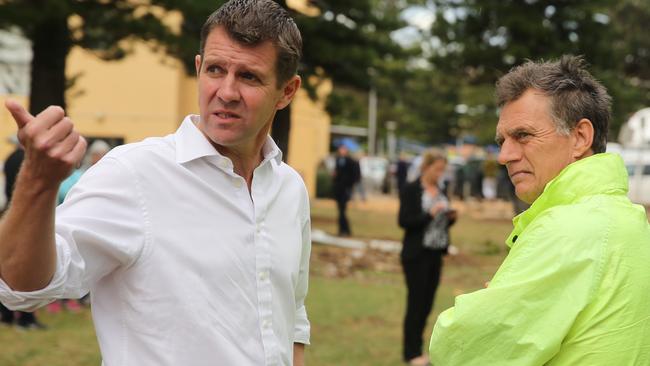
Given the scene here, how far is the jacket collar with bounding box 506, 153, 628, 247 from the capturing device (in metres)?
2.34

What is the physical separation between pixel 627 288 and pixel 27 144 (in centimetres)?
150

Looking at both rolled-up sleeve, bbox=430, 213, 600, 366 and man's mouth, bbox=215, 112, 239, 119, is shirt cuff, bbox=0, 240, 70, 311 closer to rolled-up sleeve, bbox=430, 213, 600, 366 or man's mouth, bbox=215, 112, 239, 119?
man's mouth, bbox=215, 112, 239, 119

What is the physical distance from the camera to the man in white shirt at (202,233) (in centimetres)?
217

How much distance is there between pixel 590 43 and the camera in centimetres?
2017

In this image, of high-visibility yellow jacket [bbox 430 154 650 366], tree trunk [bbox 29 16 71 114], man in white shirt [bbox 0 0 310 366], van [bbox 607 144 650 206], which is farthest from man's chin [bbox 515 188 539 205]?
van [bbox 607 144 650 206]

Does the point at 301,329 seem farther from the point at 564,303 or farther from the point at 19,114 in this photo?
the point at 19,114

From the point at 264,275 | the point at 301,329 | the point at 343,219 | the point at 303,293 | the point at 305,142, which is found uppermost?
the point at 305,142

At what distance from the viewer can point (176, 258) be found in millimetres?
2312

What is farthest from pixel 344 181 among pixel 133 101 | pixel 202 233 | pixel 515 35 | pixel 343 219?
pixel 202 233

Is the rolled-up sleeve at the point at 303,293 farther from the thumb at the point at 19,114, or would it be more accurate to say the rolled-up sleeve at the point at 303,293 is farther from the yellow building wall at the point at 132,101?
the yellow building wall at the point at 132,101

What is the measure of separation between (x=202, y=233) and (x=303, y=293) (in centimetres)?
64

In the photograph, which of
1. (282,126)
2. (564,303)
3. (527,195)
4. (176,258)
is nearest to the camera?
(564,303)

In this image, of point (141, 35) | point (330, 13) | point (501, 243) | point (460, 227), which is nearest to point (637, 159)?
point (460, 227)

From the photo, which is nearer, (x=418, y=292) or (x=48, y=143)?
(x=48, y=143)
